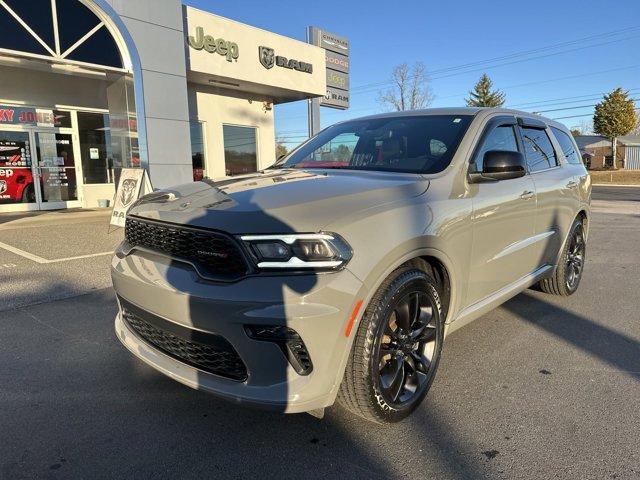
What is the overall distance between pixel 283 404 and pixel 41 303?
3.77 m

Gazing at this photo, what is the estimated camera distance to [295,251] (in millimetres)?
2227

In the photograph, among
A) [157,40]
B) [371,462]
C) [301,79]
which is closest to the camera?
[371,462]

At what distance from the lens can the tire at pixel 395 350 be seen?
2391mm

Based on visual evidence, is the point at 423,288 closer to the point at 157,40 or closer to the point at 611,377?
the point at 611,377

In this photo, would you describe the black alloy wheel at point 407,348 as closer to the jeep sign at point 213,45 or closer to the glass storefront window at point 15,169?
the jeep sign at point 213,45

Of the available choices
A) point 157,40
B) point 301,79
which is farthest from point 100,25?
point 301,79

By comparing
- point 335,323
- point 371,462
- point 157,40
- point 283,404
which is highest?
point 157,40

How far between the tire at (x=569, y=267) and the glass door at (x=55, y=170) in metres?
12.4

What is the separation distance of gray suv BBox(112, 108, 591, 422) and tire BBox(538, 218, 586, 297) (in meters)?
1.34

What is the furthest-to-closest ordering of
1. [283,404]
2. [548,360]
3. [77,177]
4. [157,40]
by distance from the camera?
[77,177], [157,40], [548,360], [283,404]

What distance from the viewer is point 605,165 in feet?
182

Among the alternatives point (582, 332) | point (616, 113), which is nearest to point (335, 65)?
point (582, 332)

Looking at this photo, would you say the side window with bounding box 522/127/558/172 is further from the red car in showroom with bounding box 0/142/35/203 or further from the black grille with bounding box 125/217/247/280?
the red car in showroom with bounding box 0/142/35/203

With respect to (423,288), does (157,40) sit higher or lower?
higher
